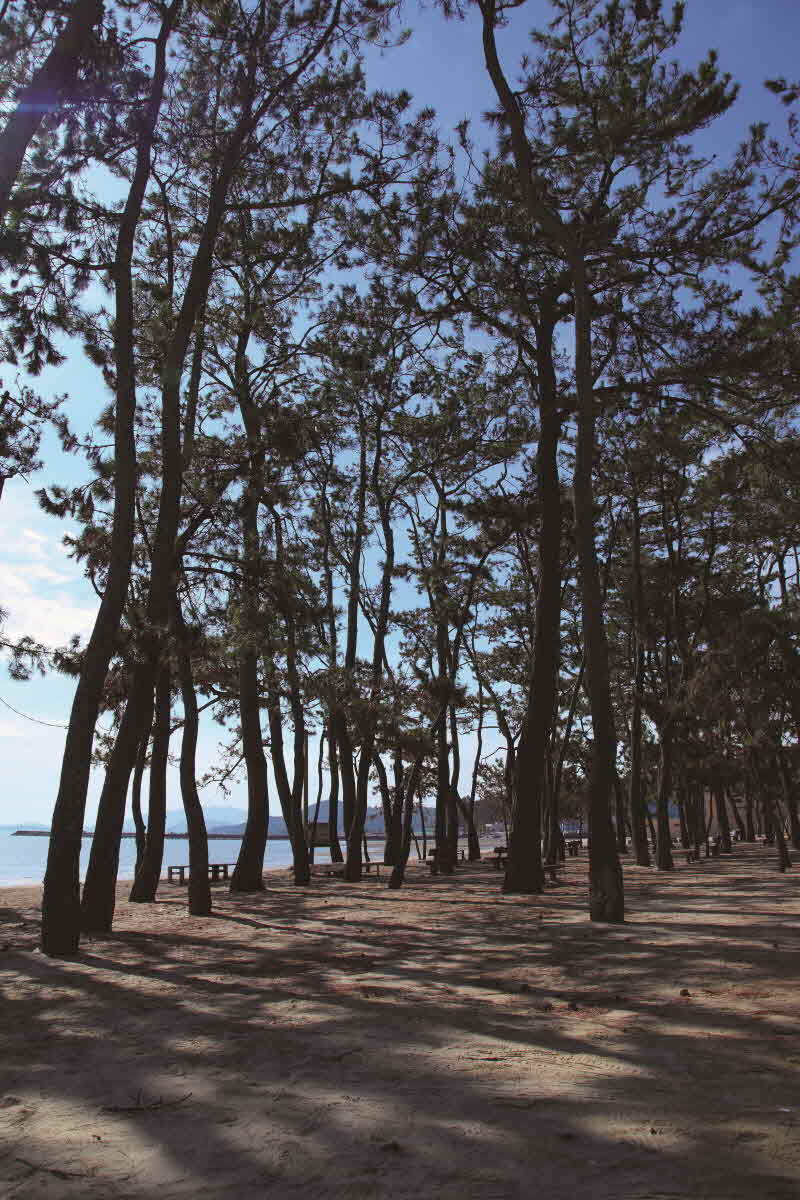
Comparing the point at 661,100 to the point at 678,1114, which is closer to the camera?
the point at 678,1114

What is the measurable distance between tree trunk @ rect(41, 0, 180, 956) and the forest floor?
0.59m

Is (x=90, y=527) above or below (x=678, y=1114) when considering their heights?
above

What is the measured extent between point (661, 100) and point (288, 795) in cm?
1670

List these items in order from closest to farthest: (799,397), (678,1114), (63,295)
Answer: (678,1114) → (63,295) → (799,397)

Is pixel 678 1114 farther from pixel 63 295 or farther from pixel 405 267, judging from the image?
pixel 405 267

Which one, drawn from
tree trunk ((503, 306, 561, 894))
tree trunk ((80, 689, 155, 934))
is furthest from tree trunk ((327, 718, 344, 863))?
tree trunk ((80, 689, 155, 934))

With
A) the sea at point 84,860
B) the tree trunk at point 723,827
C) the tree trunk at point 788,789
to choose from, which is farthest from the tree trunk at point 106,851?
the tree trunk at point 723,827

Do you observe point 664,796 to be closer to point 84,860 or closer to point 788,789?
point 788,789

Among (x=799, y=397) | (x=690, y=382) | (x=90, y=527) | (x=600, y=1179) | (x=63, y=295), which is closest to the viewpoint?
(x=600, y=1179)

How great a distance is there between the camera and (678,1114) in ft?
10.7

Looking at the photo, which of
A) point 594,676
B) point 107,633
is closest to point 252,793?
point 107,633

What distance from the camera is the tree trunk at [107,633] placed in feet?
28.3

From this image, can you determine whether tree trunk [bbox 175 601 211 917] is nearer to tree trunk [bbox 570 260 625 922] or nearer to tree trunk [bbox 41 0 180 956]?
tree trunk [bbox 41 0 180 956]

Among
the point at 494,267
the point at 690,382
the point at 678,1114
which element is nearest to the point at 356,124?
the point at 494,267
